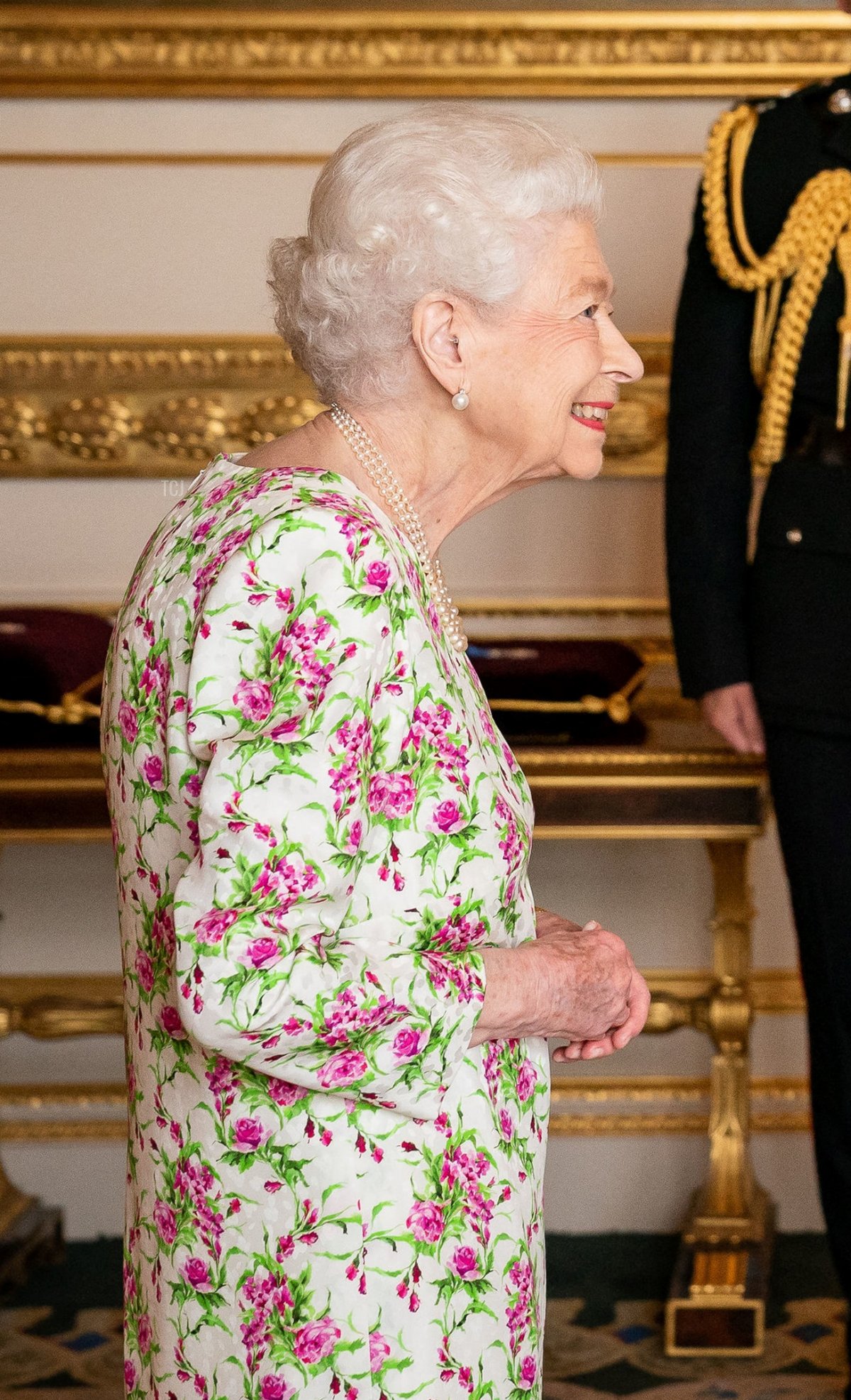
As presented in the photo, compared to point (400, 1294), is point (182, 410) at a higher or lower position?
higher

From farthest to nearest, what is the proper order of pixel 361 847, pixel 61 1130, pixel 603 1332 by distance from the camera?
pixel 61 1130, pixel 603 1332, pixel 361 847

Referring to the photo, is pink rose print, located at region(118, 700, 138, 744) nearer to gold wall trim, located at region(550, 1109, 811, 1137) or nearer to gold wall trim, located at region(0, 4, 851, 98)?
gold wall trim, located at region(0, 4, 851, 98)

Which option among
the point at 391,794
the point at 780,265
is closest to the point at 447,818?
the point at 391,794

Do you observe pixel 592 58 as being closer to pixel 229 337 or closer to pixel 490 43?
pixel 490 43

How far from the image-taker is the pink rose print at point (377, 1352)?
1180 millimetres

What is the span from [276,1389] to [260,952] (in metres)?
0.38

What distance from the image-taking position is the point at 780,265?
2.23m

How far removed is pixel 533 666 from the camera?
2.54 m

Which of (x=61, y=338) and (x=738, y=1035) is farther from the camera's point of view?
(x=61, y=338)

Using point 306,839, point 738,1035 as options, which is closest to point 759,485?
point 738,1035

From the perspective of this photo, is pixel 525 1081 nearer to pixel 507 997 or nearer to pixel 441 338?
pixel 507 997

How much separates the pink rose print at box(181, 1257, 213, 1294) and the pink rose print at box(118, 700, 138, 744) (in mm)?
401

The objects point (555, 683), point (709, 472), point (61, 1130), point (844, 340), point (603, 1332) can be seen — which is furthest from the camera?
point (61, 1130)

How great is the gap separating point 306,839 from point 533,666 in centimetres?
153
